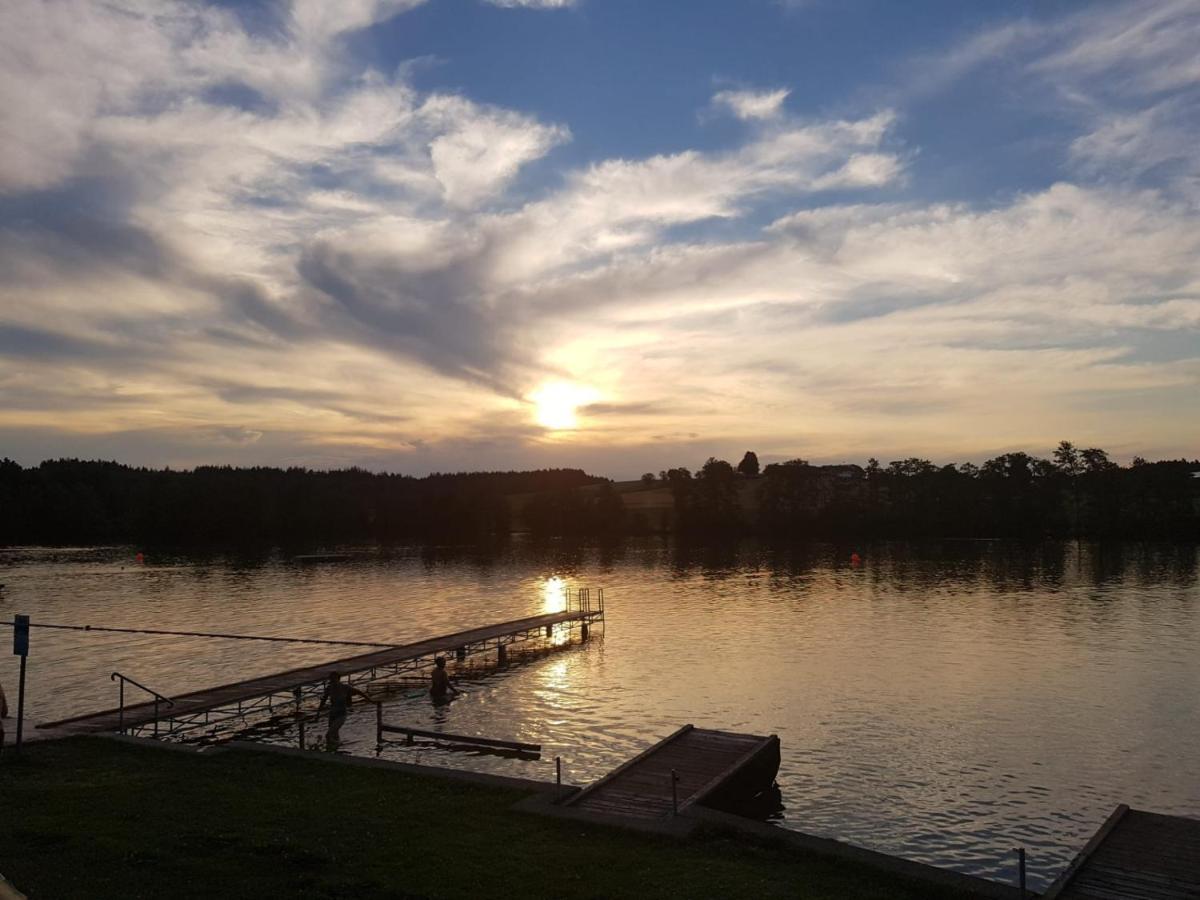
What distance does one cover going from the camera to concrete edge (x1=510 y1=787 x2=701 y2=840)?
18344 millimetres

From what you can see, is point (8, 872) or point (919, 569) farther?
point (919, 569)

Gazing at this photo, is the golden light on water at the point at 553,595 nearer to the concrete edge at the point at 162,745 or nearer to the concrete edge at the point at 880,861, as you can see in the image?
the concrete edge at the point at 162,745

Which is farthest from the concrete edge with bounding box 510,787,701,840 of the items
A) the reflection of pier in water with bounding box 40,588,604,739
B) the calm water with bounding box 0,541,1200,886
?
the reflection of pier in water with bounding box 40,588,604,739

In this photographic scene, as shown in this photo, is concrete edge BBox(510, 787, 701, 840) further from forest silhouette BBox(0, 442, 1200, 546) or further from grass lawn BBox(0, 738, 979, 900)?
forest silhouette BBox(0, 442, 1200, 546)

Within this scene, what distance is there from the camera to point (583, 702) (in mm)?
42094

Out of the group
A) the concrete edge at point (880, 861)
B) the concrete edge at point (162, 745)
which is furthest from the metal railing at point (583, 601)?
the concrete edge at point (880, 861)

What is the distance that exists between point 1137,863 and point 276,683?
112 feet

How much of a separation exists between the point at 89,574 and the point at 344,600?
44974 millimetres

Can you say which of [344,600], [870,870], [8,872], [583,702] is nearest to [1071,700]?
[583,702]

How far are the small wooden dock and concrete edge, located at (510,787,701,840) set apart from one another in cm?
65

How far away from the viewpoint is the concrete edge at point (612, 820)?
60.2 feet

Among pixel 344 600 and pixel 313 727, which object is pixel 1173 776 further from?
pixel 344 600

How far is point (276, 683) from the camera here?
40219mm

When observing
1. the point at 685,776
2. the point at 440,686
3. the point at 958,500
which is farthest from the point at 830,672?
the point at 958,500
